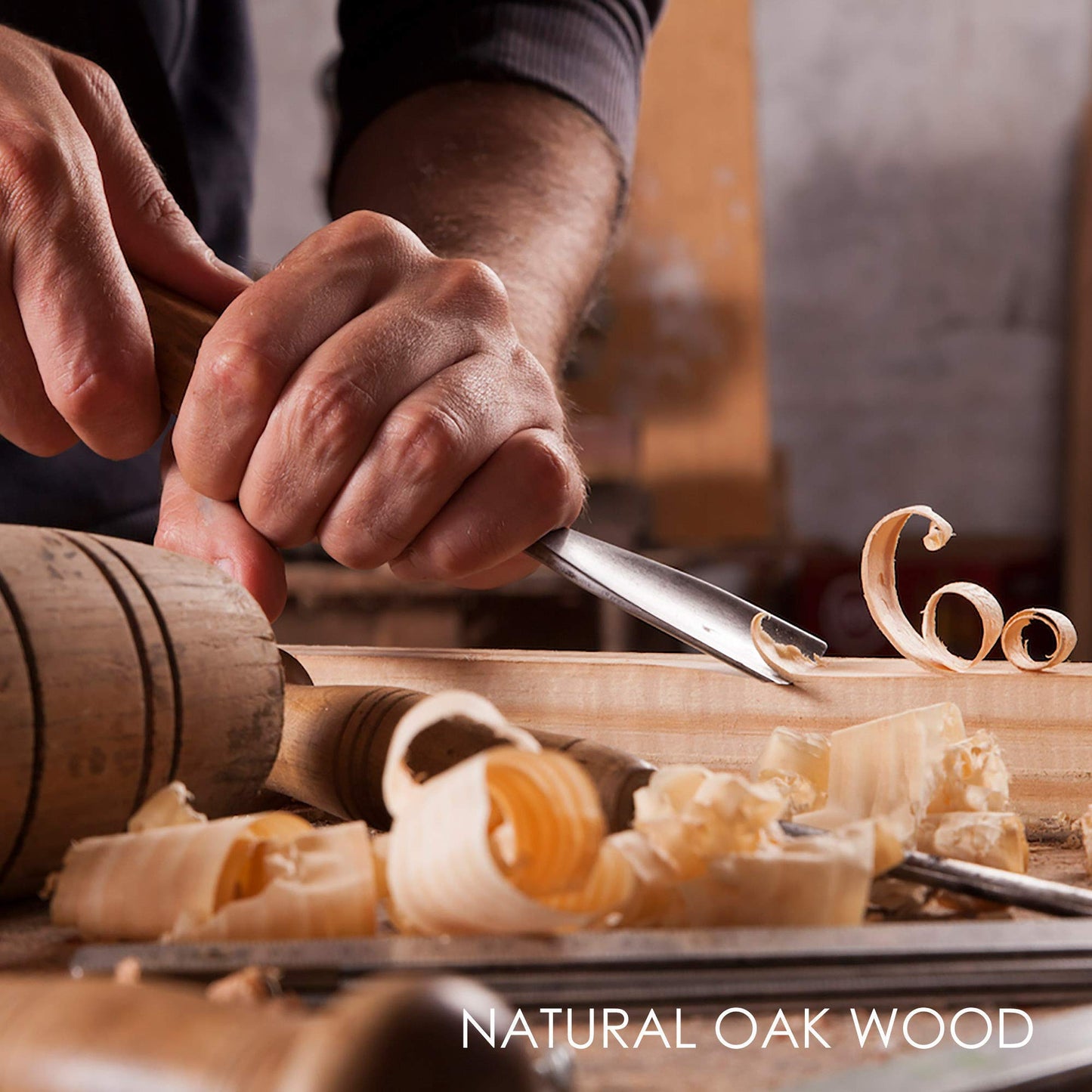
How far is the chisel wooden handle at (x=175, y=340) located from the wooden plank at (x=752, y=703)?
0.33 metres

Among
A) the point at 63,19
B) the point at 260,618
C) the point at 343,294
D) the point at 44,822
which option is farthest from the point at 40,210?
the point at 63,19

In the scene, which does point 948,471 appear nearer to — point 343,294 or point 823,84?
point 823,84

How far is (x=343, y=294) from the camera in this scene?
1.03 m

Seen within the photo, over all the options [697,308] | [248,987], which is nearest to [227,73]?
[248,987]

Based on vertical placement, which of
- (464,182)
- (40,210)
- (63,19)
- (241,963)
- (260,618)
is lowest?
(241,963)

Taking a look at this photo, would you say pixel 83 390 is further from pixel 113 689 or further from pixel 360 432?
pixel 113 689

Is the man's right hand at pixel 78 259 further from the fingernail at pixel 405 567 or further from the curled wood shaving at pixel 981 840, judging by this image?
the curled wood shaving at pixel 981 840

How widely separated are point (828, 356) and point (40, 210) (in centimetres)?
365

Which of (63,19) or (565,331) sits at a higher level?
(63,19)

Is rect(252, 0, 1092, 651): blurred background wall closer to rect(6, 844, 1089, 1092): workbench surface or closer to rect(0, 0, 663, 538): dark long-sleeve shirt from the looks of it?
rect(0, 0, 663, 538): dark long-sleeve shirt

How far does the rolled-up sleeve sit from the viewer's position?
1.78 m

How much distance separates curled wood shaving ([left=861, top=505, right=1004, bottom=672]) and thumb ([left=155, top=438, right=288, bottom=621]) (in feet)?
1.65

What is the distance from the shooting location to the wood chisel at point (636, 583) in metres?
0.98

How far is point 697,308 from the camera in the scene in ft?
13.1
